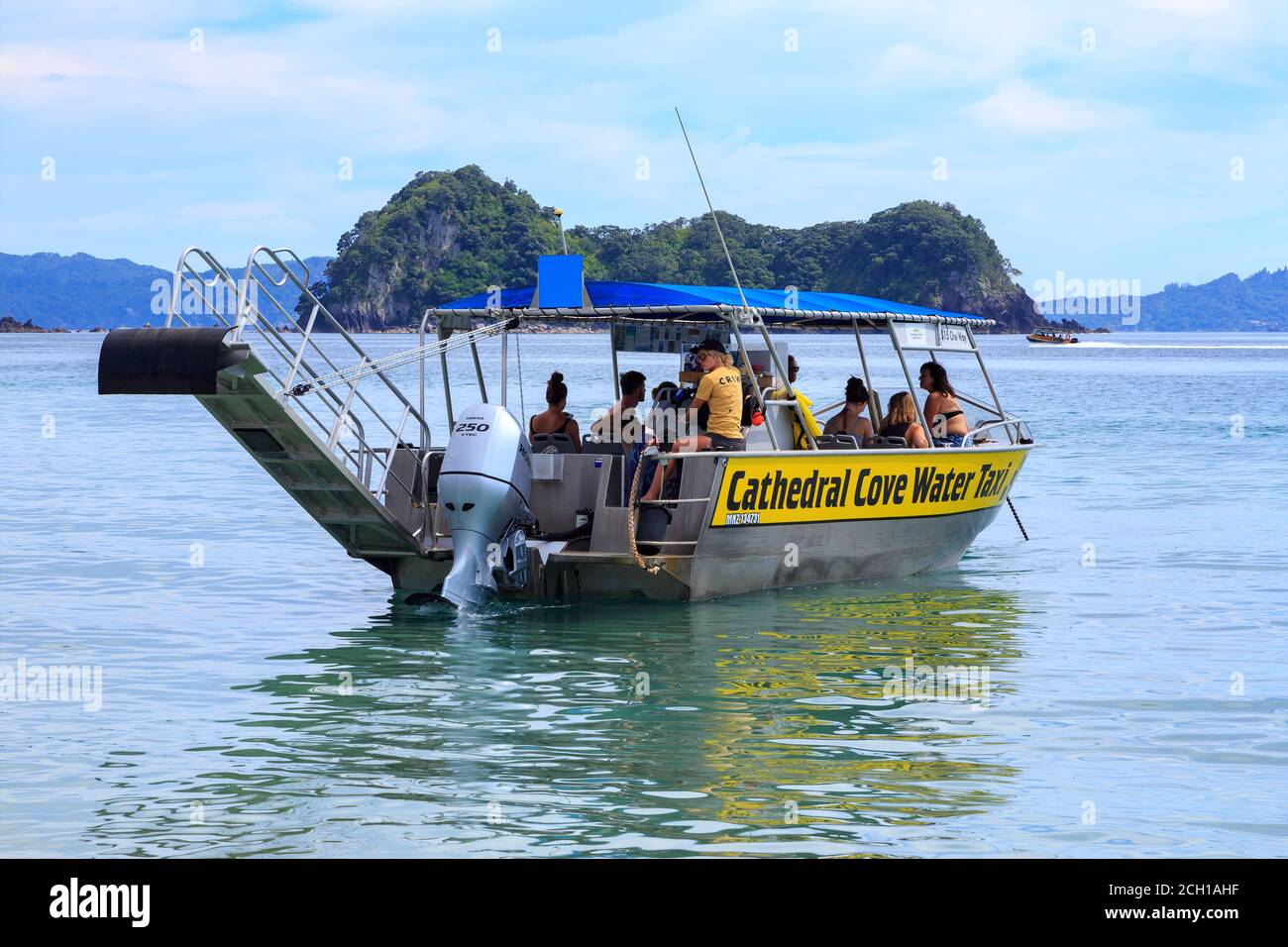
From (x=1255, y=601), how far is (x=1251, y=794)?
655cm

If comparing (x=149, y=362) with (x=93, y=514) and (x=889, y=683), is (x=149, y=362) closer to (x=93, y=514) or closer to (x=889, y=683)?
(x=889, y=683)

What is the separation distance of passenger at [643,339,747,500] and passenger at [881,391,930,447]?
7.55 feet

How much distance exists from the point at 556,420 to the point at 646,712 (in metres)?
4.42

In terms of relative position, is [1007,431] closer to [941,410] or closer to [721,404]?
[941,410]

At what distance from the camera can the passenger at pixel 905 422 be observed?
14.3m

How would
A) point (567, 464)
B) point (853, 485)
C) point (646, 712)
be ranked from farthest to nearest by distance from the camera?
point (853, 485) → point (567, 464) → point (646, 712)

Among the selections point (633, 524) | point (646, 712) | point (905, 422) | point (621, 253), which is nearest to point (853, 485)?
point (905, 422)

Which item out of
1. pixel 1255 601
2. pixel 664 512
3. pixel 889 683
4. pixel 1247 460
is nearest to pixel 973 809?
pixel 889 683

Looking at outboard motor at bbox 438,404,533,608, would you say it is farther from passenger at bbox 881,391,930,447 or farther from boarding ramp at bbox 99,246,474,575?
passenger at bbox 881,391,930,447

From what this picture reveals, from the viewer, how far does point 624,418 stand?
45.2 ft

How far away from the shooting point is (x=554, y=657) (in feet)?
37.2

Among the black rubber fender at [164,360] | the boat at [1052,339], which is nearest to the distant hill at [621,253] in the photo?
the boat at [1052,339]

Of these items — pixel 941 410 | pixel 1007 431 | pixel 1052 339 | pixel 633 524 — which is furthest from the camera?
pixel 1052 339

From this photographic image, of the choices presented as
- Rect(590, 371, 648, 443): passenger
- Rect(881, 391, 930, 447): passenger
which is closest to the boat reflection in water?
Rect(590, 371, 648, 443): passenger
